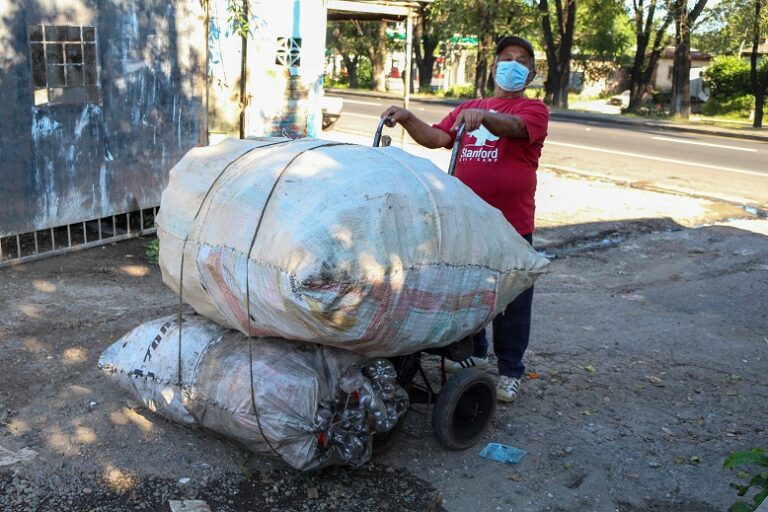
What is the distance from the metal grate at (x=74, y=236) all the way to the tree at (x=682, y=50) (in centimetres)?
2266

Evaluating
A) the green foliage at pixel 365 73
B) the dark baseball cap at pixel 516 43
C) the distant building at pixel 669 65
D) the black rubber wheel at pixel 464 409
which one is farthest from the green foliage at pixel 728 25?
the black rubber wheel at pixel 464 409

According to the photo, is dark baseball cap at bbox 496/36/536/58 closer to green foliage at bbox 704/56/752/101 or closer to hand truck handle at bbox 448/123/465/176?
hand truck handle at bbox 448/123/465/176

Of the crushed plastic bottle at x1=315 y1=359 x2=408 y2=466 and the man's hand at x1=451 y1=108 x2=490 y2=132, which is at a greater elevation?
the man's hand at x1=451 y1=108 x2=490 y2=132

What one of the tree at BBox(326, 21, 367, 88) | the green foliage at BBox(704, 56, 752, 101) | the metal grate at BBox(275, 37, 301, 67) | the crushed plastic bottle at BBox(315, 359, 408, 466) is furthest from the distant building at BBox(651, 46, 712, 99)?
the crushed plastic bottle at BBox(315, 359, 408, 466)

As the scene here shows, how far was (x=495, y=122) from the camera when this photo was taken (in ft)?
12.5

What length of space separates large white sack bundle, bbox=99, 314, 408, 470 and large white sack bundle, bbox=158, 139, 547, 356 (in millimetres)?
130

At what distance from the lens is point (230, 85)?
7.72m

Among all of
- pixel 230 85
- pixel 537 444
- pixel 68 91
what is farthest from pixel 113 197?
pixel 537 444

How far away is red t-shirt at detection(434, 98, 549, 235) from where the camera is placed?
4055mm

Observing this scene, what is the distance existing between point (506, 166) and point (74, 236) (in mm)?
4433

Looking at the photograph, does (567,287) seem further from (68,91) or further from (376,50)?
(376,50)

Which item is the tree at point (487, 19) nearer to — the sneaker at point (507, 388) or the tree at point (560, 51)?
the tree at point (560, 51)

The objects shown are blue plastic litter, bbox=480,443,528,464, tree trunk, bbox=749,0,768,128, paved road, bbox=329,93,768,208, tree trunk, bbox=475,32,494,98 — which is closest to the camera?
blue plastic litter, bbox=480,443,528,464

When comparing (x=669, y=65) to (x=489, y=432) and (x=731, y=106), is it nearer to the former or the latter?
(x=731, y=106)
